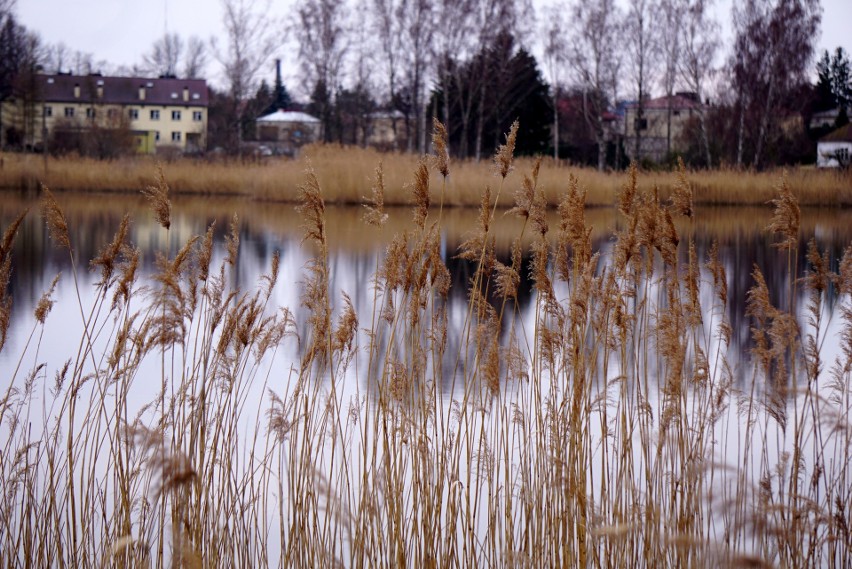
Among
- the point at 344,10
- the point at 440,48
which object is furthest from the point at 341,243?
the point at 344,10

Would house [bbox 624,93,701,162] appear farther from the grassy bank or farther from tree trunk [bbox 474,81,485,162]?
the grassy bank

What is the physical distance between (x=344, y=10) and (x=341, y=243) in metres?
20.5

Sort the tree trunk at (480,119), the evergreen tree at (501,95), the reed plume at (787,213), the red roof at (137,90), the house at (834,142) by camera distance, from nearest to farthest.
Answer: the reed plume at (787,213)
the tree trunk at (480,119)
the evergreen tree at (501,95)
the house at (834,142)
the red roof at (137,90)

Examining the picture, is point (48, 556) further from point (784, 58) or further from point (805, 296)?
point (784, 58)

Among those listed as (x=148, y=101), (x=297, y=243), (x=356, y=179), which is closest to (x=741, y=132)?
(x=356, y=179)

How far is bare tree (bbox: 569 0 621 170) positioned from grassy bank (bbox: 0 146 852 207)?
6.08m

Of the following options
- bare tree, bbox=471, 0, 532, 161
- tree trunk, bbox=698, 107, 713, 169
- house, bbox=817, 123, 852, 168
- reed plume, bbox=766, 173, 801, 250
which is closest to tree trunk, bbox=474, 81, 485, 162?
bare tree, bbox=471, 0, 532, 161

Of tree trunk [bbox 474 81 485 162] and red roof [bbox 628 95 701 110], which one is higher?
red roof [bbox 628 95 701 110]

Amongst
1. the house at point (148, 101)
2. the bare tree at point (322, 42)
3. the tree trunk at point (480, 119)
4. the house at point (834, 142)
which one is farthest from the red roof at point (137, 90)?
the house at point (834, 142)

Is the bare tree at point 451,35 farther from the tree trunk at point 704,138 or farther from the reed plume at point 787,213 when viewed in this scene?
the reed plume at point 787,213

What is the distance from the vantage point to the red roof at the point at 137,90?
191ft

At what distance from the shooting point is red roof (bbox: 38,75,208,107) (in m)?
58.3

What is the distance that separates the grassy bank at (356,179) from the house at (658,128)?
15.7 feet

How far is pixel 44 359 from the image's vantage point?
6699 mm
